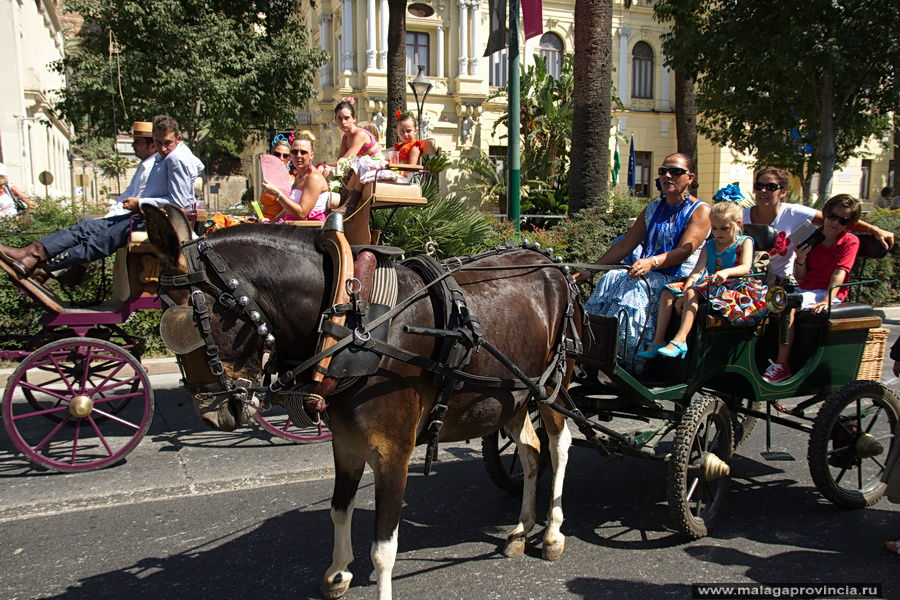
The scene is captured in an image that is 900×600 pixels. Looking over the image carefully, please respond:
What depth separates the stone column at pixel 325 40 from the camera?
1428 inches

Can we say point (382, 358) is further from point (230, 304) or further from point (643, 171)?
point (643, 171)

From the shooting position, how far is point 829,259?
17.8 feet

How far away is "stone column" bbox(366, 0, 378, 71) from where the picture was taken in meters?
33.9

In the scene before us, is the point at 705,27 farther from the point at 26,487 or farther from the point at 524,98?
the point at 26,487

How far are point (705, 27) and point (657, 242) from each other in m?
15.0

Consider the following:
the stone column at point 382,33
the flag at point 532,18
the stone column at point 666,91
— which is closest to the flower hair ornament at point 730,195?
the flag at point 532,18

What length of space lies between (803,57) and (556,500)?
47.4ft

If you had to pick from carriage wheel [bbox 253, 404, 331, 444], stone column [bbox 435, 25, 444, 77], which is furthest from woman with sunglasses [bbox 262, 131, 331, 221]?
stone column [bbox 435, 25, 444, 77]

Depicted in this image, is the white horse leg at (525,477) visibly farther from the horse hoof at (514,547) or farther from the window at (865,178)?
the window at (865,178)

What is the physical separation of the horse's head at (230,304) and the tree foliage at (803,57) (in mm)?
15085

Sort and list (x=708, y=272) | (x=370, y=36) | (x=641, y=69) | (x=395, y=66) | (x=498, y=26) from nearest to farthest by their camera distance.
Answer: (x=708, y=272), (x=498, y=26), (x=395, y=66), (x=370, y=36), (x=641, y=69)

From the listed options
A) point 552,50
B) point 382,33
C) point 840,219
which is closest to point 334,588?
point 840,219

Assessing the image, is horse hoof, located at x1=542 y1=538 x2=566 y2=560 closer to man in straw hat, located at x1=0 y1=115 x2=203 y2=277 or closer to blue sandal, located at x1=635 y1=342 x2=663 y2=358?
blue sandal, located at x1=635 y1=342 x2=663 y2=358

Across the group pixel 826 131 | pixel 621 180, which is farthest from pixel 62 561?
pixel 621 180
